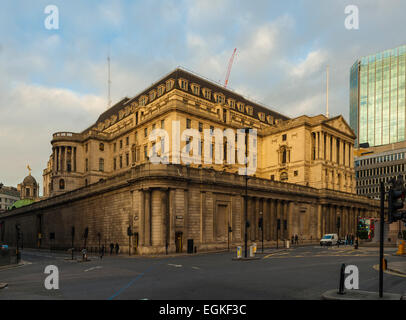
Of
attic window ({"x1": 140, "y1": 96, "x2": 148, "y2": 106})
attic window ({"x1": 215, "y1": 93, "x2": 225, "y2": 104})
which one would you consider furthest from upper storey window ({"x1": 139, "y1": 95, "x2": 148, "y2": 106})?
attic window ({"x1": 215, "y1": 93, "x2": 225, "y2": 104})

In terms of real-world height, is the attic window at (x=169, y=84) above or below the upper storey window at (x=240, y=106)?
above

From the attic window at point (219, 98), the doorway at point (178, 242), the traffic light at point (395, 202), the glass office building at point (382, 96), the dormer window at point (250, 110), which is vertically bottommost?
the doorway at point (178, 242)

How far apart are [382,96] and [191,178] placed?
169554 mm

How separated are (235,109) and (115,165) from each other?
31927 millimetres

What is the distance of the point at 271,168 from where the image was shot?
8700 cm

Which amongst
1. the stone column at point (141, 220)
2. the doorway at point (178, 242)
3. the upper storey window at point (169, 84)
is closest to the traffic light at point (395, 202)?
the doorway at point (178, 242)

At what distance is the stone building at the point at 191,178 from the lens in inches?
1918

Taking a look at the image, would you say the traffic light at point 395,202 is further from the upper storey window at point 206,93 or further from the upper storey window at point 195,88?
the upper storey window at point 206,93

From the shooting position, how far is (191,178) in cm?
4988

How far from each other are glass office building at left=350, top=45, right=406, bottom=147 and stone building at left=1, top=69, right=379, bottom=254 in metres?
107

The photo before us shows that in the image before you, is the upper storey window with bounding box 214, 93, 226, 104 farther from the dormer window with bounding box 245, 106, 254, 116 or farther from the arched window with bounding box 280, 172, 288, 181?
the arched window with bounding box 280, 172, 288, 181

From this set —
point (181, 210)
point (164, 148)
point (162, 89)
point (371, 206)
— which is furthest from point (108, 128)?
point (371, 206)

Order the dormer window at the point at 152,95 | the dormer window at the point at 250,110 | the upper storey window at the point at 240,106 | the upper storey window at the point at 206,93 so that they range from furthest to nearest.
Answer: the dormer window at the point at 250,110, the upper storey window at the point at 240,106, the dormer window at the point at 152,95, the upper storey window at the point at 206,93

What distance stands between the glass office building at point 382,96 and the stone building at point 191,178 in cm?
10678
